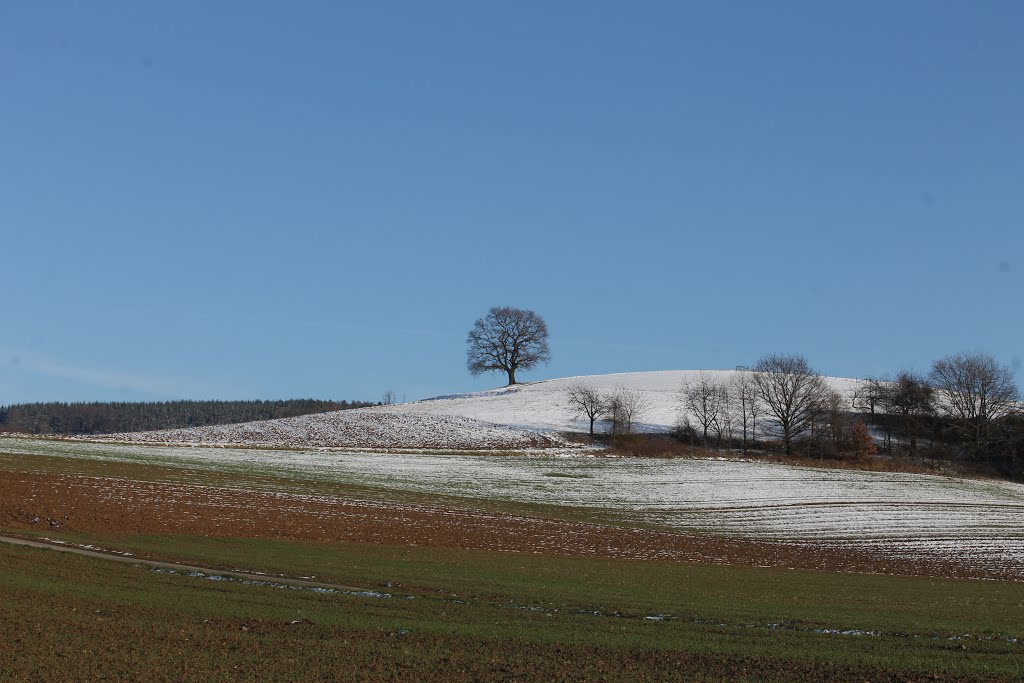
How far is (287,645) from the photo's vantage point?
624 inches

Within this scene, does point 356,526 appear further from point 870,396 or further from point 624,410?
point 870,396

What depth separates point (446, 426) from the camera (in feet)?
287

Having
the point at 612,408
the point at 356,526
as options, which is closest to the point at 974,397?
the point at 612,408

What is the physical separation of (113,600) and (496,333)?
10859cm

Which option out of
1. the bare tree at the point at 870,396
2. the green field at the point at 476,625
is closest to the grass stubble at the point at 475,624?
the green field at the point at 476,625

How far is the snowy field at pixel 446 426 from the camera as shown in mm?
78812

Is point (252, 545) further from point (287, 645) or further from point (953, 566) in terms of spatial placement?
point (953, 566)

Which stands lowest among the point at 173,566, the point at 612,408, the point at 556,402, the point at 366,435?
the point at 173,566

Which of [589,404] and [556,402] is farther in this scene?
[556,402]

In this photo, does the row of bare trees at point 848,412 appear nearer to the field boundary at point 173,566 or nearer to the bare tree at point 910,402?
the bare tree at point 910,402

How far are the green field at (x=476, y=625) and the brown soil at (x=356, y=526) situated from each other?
5.55m

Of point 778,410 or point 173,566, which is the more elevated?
point 778,410

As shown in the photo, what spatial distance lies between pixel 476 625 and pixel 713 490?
43.1 m

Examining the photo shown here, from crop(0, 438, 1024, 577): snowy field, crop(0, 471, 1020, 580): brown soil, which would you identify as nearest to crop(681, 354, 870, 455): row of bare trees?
crop(0, 438, 1024, 577): snowy field
